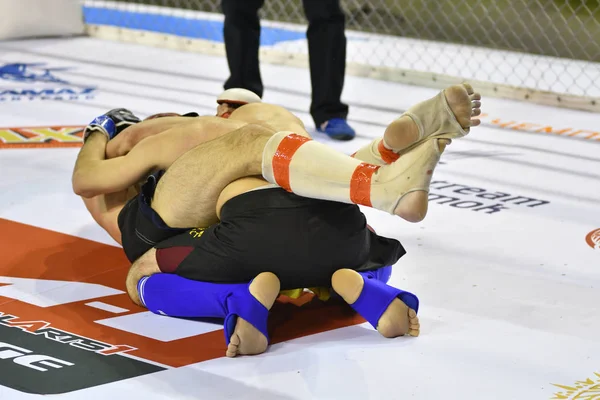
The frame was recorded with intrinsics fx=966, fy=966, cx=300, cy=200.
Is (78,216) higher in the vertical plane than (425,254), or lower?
higher

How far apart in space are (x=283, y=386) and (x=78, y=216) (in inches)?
49.1

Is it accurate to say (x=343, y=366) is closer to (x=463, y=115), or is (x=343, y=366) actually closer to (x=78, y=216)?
(x=463, y=115)

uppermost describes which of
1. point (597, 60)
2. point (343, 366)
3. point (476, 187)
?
→ point (343, 366)

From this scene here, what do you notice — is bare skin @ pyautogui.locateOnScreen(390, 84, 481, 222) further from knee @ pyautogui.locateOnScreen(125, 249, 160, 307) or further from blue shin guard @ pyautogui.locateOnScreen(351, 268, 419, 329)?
knee @ pyautogui.locateOnScreen(125, 249, 160, 307)

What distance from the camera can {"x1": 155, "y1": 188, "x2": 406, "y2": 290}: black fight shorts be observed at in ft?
6.36

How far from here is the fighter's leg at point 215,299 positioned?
1.87m

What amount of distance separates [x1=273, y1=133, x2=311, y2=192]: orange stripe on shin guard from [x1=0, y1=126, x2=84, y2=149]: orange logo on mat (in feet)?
6.10

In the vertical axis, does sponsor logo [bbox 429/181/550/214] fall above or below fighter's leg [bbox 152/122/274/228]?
below

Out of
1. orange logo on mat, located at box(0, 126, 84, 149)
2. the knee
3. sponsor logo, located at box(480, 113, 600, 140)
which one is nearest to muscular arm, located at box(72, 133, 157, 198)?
the knee

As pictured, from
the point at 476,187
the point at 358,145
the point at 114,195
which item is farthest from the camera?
the point at 358,145

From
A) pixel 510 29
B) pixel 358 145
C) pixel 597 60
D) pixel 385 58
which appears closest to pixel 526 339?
pixel 358 145

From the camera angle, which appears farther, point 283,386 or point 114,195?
point 114,195

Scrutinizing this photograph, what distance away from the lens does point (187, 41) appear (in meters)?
5.73

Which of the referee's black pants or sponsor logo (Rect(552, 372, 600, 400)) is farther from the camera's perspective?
the referee's black pants
